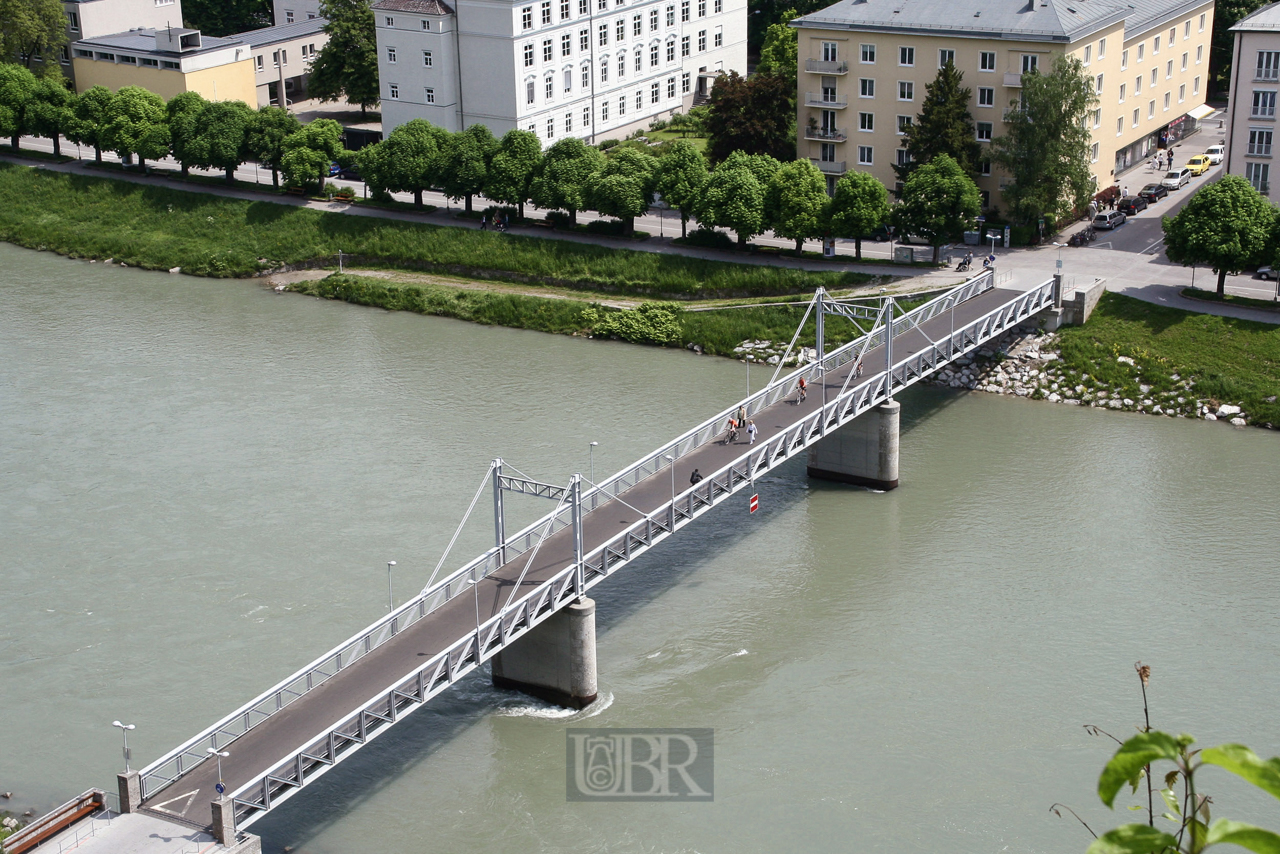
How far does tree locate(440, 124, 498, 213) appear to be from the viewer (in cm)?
5500

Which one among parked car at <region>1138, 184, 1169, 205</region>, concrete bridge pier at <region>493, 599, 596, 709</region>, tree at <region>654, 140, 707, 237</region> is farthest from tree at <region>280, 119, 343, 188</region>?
concrete bridge pier at <region>493, 599, 596, 709</region>

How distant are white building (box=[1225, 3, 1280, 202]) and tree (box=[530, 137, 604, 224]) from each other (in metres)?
22.1

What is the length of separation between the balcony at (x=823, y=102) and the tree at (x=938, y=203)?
7404 mm

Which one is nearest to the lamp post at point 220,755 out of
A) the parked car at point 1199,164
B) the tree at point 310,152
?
the tree at point 310,152

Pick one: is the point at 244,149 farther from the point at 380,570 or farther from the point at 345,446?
the point at 380,570

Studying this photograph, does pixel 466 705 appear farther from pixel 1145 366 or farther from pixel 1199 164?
pixel 1199 164

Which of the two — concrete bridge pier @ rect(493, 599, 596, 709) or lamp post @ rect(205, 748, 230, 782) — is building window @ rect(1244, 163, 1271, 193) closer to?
concrete bridge pier @ rect(493, 599, 596, 709)

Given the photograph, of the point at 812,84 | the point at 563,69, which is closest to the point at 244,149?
the point at 563,69

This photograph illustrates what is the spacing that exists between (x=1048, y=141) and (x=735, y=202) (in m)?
10.6

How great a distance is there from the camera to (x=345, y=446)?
3797 centimetres

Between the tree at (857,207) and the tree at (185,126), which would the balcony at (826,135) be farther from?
the tree at (185,126)

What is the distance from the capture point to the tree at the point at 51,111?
208 ft

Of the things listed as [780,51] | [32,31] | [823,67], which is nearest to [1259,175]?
[823,67]
